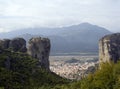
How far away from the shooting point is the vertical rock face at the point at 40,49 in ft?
418

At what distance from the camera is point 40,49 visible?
5049 inches

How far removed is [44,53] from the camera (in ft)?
420

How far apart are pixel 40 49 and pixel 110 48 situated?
2463 cm

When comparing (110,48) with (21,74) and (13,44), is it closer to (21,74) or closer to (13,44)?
(13,44)

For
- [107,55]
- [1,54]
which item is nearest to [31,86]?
[1,54]

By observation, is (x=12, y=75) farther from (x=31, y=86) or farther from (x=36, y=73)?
(x=36, y=73)

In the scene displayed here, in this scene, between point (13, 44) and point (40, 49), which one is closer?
point (40, 49)

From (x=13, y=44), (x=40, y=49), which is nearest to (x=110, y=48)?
(x=40, y=49)

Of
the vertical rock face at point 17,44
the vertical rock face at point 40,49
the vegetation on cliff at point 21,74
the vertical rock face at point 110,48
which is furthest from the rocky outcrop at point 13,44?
the vertical rock face at point 110,48

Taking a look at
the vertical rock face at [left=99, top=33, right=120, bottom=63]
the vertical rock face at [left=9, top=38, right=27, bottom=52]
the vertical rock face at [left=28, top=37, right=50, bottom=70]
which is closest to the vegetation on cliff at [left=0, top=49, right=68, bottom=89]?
the vertical rock face at [left=28, top=37, right=50, bottom=70]

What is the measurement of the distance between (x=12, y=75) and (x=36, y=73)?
1300cm

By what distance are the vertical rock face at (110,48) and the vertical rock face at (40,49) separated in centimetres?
1981

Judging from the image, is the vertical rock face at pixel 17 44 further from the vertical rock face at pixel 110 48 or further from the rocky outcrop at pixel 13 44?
the vertical rock face at pixel 110 48

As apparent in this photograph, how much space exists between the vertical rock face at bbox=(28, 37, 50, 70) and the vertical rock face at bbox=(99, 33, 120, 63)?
1981 centimetres
